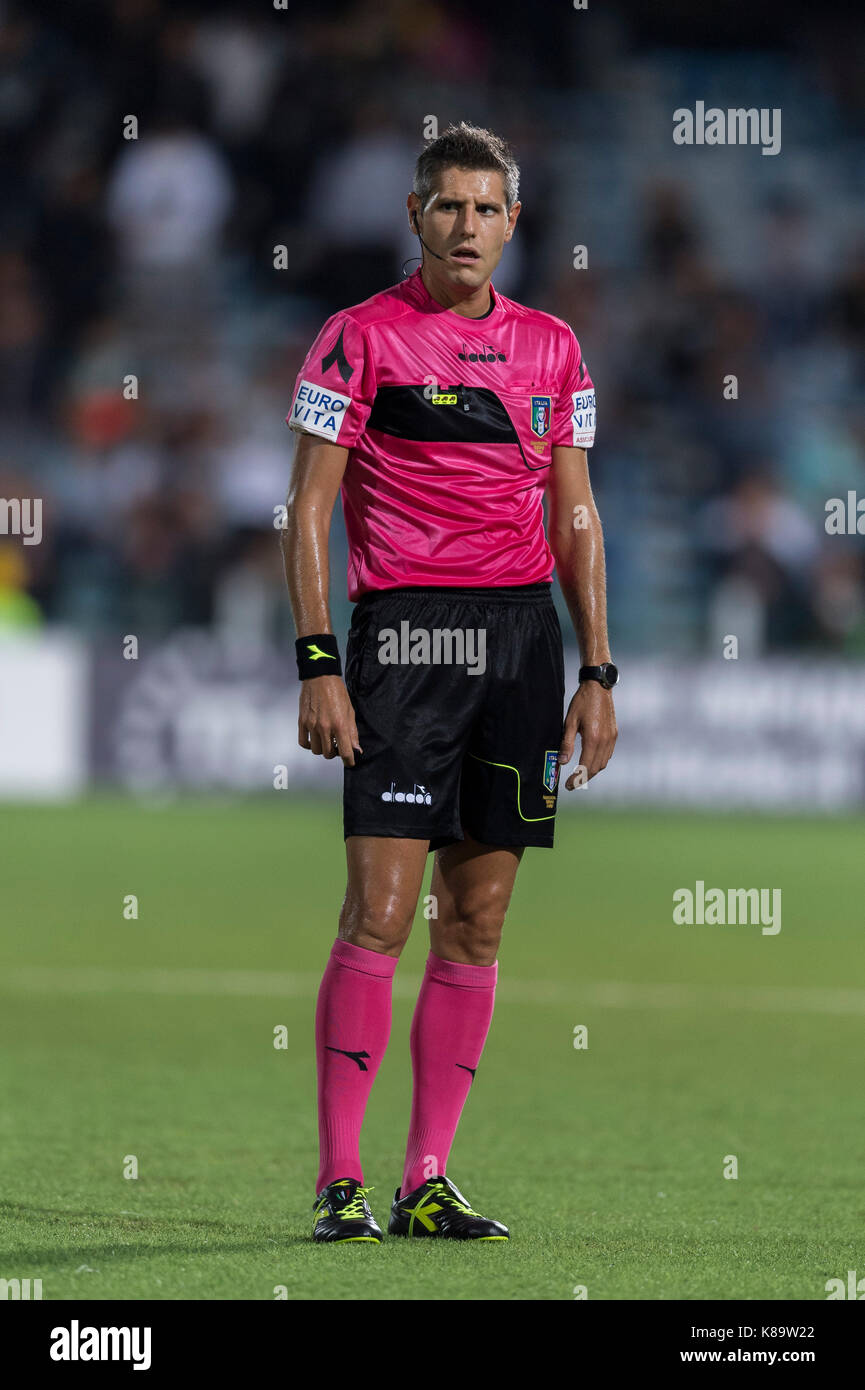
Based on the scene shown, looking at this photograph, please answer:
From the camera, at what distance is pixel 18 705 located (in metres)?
15.1

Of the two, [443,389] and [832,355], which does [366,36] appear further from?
[443,389]

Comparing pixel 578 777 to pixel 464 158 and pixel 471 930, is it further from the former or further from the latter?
pixel 464 158

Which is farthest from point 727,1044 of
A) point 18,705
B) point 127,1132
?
point 18,705

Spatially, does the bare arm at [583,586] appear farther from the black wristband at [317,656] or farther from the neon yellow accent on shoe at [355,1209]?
the neon yellow accent on shoe at [355,1209]

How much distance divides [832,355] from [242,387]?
490cm

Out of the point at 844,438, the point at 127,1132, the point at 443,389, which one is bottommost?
the point at 127,1132

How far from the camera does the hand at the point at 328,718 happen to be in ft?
14.0

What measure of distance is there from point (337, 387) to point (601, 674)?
866mm

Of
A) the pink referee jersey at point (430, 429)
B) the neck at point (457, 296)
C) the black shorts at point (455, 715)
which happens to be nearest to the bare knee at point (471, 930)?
the black shorts at point (455, 715)

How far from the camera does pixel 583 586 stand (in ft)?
15.2

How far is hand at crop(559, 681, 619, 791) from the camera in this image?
15.0ft

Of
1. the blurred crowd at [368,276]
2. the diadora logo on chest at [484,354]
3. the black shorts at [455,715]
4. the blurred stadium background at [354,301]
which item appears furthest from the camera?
the blurred crowd at [368,276]

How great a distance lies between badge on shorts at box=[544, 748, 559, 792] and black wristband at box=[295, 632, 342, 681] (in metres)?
0.52

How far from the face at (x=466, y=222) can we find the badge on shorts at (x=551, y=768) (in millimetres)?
1011
